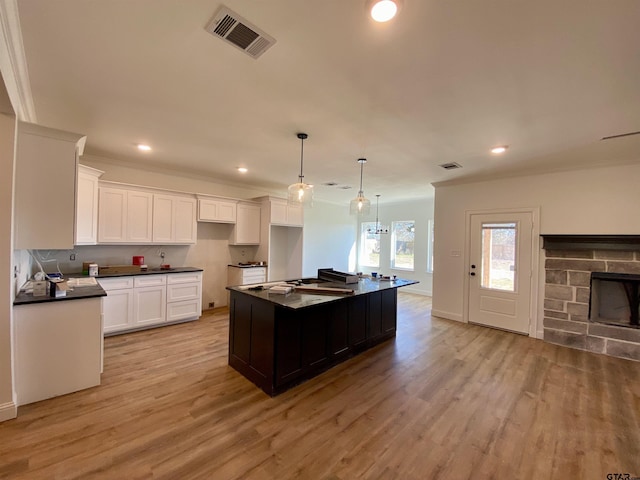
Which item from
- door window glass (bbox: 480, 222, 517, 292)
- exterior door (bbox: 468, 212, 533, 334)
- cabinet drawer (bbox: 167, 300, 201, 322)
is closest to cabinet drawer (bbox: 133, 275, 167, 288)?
cabinet drawer (bbox: 167, 300, 201, 322)

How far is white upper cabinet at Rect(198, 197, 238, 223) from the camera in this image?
17.1ft

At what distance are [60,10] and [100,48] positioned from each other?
32 cm

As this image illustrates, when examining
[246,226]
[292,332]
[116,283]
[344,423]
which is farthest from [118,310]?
[344,423]

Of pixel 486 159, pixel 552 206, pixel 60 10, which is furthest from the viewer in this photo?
pixel 552 206

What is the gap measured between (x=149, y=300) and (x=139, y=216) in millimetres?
1349

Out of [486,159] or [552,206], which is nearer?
[486,159]

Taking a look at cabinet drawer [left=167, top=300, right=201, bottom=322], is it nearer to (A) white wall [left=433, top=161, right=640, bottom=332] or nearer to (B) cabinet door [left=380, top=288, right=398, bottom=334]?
(B) cabinet door [left=380, top=288, right=398, bottom=334]

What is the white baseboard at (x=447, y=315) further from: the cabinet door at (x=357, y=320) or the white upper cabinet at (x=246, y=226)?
the white upper cabinet at (x=246, y=226)

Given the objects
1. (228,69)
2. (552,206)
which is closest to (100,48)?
(228,69)

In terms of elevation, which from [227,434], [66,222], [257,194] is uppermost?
[257,194]

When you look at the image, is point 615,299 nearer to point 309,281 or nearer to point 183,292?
point 309,281

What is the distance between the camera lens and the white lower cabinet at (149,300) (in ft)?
13.3

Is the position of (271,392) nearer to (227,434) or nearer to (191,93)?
(227,434)

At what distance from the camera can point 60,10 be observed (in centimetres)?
157
